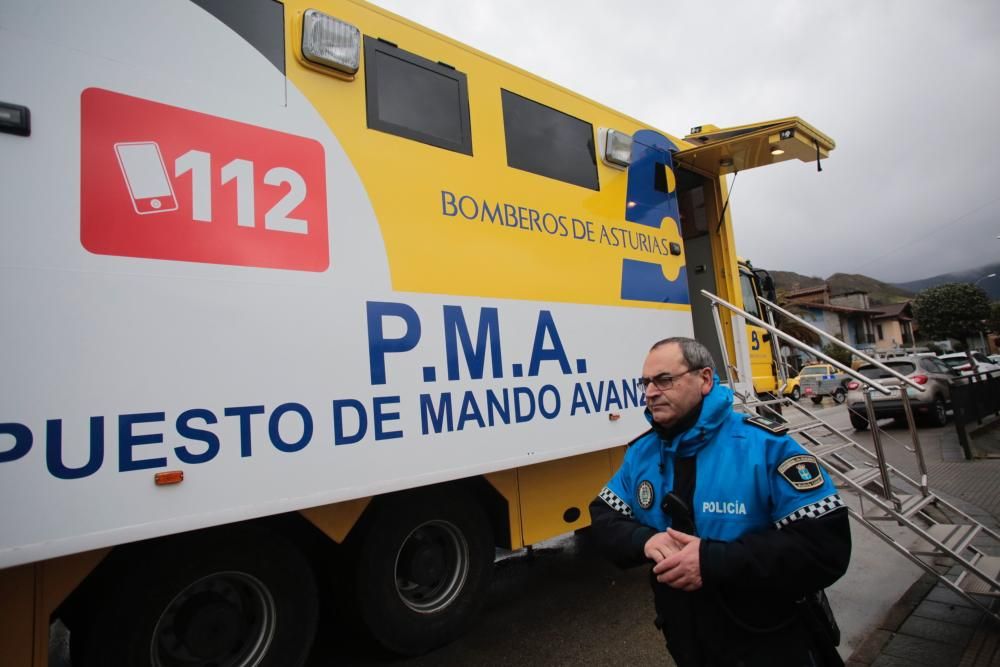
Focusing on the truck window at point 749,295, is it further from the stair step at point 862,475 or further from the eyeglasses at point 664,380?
the eyeglasses at point 664,380

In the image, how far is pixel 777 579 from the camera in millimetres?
1404

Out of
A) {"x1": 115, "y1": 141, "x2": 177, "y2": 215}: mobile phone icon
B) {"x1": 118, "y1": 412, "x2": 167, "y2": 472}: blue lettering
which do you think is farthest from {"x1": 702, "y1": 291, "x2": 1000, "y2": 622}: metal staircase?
{"x1": 115, "y1": 141, "x2": 177, "y2": 215}: mobile phone icon

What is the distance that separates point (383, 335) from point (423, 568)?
4.47 feet

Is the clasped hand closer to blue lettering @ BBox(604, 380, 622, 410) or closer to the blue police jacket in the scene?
the blue police jacket

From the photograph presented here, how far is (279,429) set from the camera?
2.32m

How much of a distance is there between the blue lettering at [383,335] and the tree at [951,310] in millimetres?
36761

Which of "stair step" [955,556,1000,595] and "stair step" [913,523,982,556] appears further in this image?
"stair step" [913,523,982,556]

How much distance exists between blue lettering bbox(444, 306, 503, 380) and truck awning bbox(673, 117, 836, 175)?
2749 millimetres

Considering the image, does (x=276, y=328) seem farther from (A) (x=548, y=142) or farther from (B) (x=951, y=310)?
(B) (x=951, y=310)

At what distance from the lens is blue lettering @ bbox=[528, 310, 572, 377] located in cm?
329

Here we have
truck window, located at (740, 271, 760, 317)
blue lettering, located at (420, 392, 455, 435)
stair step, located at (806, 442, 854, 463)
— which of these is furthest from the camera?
truck window, located at (740, 271, 760, 317)

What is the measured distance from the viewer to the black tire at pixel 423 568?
9.41ft

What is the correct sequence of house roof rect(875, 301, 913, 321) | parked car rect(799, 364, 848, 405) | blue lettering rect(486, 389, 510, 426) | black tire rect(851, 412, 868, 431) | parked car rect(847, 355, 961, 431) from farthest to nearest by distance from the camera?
house roof rect(875, 301, 913, 321) < parked car rect(799, 364, 848, 405) < parked car rect(847, 355, 961, 431) < black tire rect(851, 412, 868, 431) < blue lettering rect(486, 389, 510, 426)

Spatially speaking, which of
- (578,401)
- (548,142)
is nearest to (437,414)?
(578,401)
